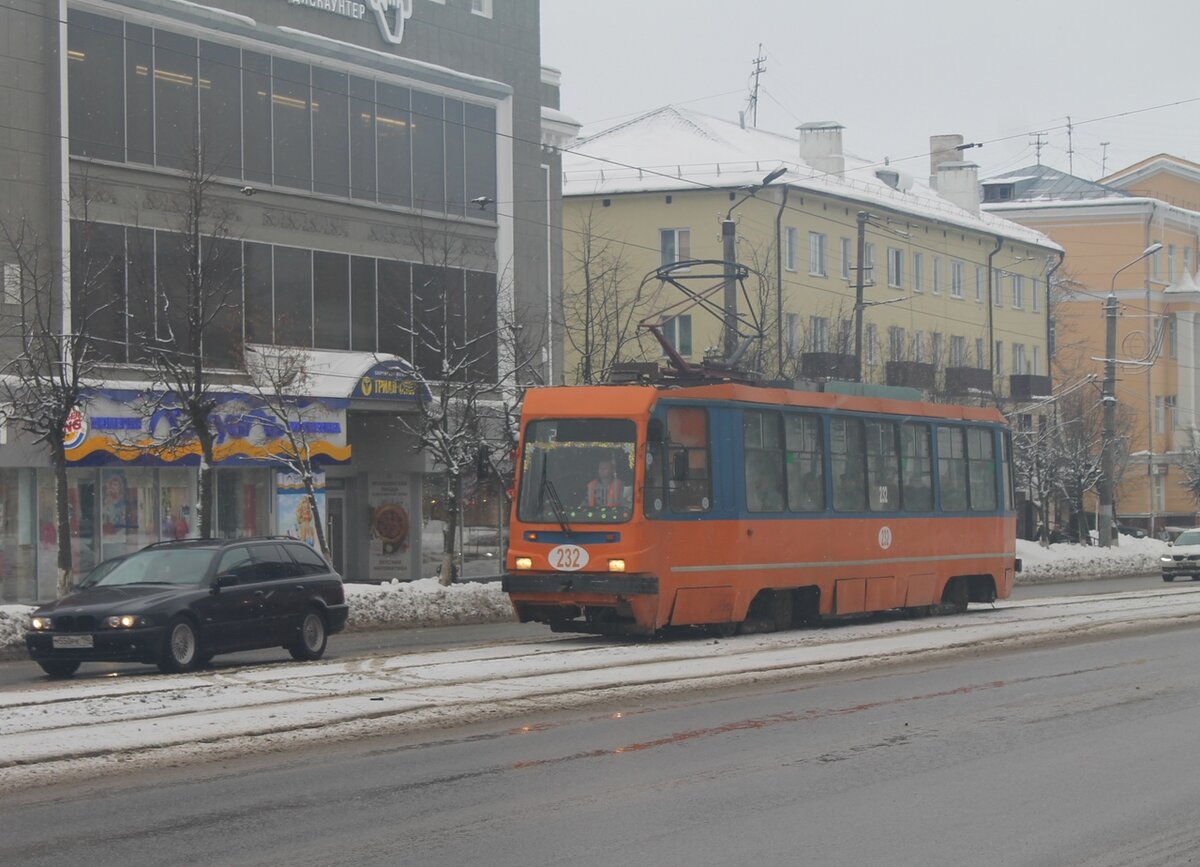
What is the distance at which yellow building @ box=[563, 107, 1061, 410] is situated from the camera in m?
51.2

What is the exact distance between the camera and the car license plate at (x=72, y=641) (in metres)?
16.8

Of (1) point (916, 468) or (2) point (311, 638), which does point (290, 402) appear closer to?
(1) point (916, 468)

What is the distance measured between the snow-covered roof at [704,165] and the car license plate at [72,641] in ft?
118

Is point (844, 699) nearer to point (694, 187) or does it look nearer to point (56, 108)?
point (56, 108)

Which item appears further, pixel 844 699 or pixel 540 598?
pixel 540 598

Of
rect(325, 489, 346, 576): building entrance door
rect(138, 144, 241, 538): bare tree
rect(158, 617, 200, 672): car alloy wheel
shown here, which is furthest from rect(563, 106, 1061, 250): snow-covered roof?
rect(158, 617, 200, 672): car alloy wheel

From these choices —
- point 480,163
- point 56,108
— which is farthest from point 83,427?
point 480,163

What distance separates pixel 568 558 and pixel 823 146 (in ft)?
142

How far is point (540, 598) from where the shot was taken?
19766mm

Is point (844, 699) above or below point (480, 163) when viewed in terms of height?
below

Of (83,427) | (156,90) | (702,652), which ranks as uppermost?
(156,90)

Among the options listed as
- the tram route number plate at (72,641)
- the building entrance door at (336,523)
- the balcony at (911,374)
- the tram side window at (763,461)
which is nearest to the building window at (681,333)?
the balcony at (911,374)

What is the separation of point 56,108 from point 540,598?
16219mm

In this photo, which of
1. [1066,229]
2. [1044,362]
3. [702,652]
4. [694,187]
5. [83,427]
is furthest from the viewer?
[1066,229]
